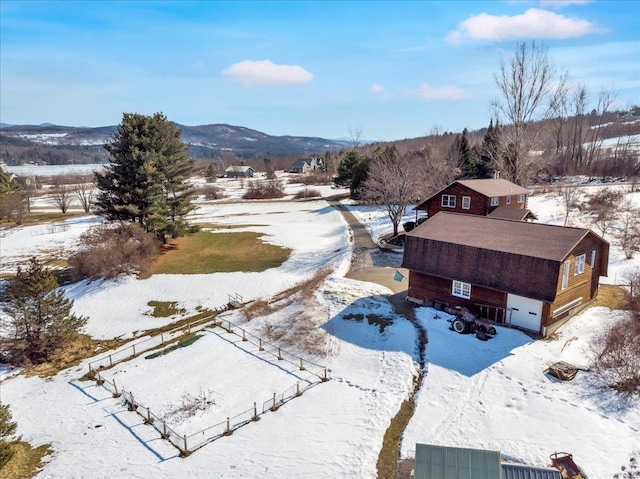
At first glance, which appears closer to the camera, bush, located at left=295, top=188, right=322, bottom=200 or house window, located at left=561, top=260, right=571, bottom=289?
house window, located at left=561, top=260, right=571, bottom=289

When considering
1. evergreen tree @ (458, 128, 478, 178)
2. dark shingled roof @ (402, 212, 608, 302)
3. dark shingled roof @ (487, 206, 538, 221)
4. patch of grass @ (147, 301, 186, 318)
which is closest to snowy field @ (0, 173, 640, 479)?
patch of grass @ (147, 301, 186, 318)

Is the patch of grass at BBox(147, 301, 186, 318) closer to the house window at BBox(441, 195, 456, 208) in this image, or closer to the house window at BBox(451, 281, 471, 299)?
the house window at BBox(451, 281, 471, 299)

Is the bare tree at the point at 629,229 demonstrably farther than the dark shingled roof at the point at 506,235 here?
Yes

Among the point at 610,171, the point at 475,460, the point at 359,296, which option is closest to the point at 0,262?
the point at 359,296

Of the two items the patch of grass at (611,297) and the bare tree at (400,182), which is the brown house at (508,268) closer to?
the patch of grass at (611,297)

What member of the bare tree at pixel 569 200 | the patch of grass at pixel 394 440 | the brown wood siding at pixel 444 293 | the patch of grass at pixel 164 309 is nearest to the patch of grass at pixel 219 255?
the patch of grass at pixel 164 309

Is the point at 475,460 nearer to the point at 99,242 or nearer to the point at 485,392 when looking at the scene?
the point at 485,392

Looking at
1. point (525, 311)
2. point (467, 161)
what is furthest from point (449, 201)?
point (467, 161)

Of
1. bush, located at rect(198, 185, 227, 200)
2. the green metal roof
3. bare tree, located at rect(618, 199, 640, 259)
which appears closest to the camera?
the green metal roof

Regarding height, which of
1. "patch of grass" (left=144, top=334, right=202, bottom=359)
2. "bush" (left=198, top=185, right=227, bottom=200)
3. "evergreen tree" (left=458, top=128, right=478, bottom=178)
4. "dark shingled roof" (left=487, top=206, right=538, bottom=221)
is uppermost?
"evergreen tree" (left=458, top=128, right=478, bottom=178)
